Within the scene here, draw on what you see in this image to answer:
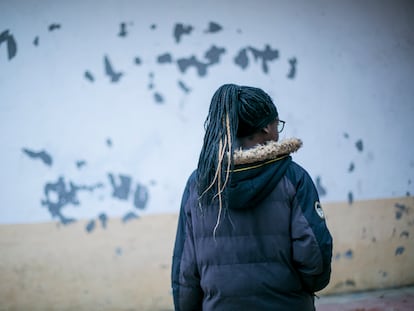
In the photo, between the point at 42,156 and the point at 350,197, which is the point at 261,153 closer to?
the point at 42,156

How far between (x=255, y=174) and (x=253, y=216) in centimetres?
15

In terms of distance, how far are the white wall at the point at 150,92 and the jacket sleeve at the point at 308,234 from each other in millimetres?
2511

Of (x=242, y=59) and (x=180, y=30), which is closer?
(x=180, y=30)

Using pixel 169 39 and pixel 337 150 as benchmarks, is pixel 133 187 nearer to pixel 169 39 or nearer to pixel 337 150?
pixel 169 39

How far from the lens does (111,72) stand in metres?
4.30

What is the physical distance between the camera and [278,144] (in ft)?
5.72

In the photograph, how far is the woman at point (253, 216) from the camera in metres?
1.71

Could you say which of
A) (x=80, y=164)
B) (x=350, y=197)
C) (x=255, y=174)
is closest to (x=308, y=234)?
(x=255, y=174)

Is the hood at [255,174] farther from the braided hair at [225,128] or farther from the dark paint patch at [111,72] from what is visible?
the dark paint patch at [111,72]

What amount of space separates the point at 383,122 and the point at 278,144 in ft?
11.1

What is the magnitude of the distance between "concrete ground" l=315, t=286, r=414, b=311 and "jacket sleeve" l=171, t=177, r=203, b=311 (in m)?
2.83

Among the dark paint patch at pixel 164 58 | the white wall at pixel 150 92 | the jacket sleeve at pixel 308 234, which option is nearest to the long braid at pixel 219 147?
the jacket sleeve at pixel 308 234

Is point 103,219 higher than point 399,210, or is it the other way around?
point 103,219

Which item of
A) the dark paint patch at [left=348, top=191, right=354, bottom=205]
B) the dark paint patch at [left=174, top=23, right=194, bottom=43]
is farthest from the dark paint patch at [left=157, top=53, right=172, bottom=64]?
the dark paint patch at [left=348, top=191, right=354, bottom=205]
